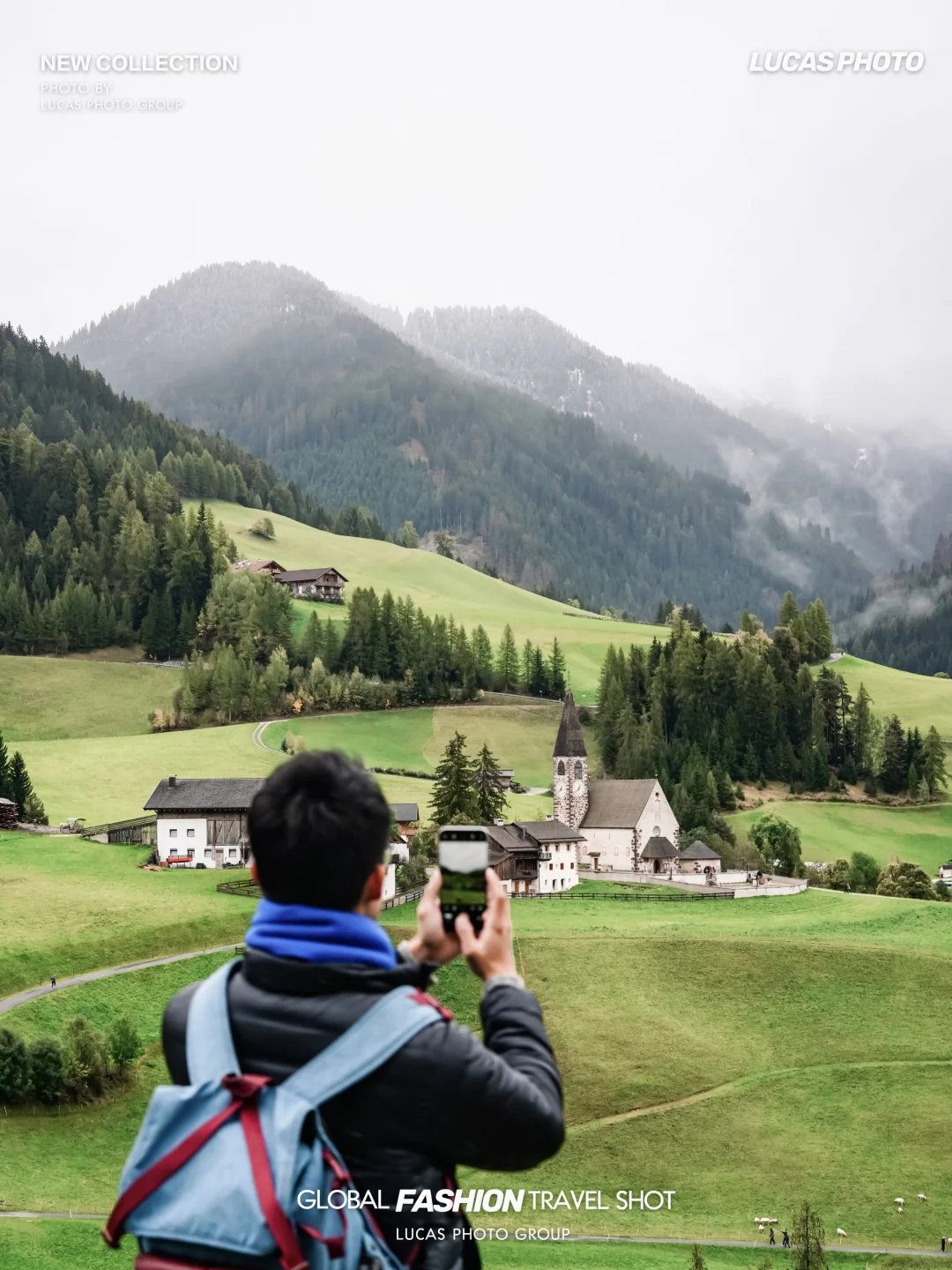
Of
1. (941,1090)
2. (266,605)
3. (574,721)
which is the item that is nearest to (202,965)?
(941,1090)

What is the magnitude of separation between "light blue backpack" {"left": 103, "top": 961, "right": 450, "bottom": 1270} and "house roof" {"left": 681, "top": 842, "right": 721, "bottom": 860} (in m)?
91.3

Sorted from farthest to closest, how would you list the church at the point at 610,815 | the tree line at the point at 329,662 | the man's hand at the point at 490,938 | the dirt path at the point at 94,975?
the tree line at the point at 329,662 → the church at the point at 610,815 → the dirt path at the point at 94,975 → the man's hand at the point at 490,938

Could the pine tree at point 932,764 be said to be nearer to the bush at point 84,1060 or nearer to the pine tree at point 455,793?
the pine tree at point 455,793

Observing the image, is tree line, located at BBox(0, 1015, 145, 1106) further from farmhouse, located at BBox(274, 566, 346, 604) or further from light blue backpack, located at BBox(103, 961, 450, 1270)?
farmhouse, located at BBox(274, 566, 346, 604)

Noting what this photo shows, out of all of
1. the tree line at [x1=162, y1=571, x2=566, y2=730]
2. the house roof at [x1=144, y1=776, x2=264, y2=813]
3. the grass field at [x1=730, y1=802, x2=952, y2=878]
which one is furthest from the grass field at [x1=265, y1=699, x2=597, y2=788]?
the house roof at [x1=144, y1=776, x2=264, y2=813]

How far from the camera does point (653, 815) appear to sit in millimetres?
99062

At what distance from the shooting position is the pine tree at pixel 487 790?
90312 mm

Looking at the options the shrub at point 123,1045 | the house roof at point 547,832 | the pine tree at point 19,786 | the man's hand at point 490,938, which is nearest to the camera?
the man's hand at point 490,938

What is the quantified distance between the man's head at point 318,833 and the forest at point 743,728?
4278 inches

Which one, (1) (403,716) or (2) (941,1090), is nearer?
(2) (941,1090)

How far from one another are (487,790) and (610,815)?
11.4 metres

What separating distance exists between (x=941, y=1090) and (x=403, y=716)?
3411 inches

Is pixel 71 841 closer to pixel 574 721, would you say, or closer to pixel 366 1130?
pixel 574 721

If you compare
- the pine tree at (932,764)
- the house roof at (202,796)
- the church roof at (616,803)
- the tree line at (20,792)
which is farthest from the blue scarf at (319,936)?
the pine tree at (932,764)
